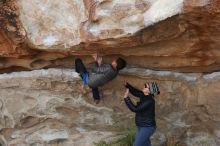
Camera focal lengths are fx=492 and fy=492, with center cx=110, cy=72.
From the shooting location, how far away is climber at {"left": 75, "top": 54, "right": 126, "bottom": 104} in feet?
19.9

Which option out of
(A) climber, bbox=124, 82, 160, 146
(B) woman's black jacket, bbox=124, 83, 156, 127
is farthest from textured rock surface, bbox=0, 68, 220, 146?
(B) woman's black jacket, bbox=124, 83, 156, 127

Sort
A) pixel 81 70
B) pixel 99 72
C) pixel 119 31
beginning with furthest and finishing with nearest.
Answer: pixel 81 70, pixel 99 72, pixel 119 31

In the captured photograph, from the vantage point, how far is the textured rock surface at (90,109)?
6.32 meters

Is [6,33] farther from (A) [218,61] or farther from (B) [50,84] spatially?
(A) [218,61]

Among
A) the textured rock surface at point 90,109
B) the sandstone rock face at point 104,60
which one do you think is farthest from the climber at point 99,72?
the textured rock surface at point 90,109

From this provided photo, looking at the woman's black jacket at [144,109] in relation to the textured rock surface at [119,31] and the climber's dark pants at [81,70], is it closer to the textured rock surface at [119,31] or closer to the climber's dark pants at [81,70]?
the textured rock surface at [119,31]

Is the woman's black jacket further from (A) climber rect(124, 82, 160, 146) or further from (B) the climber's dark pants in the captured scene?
(B) the climber's dark pants

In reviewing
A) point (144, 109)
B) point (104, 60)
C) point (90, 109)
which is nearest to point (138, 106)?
point (144, 109)

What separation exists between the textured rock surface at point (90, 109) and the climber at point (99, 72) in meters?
0.23

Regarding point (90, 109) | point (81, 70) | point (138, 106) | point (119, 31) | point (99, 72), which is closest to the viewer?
point (119, 31)

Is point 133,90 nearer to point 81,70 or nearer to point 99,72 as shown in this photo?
point 99,72

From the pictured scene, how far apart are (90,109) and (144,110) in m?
1.00

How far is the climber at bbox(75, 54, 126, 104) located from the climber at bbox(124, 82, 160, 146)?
31 centimetres

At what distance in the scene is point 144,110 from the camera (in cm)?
603
